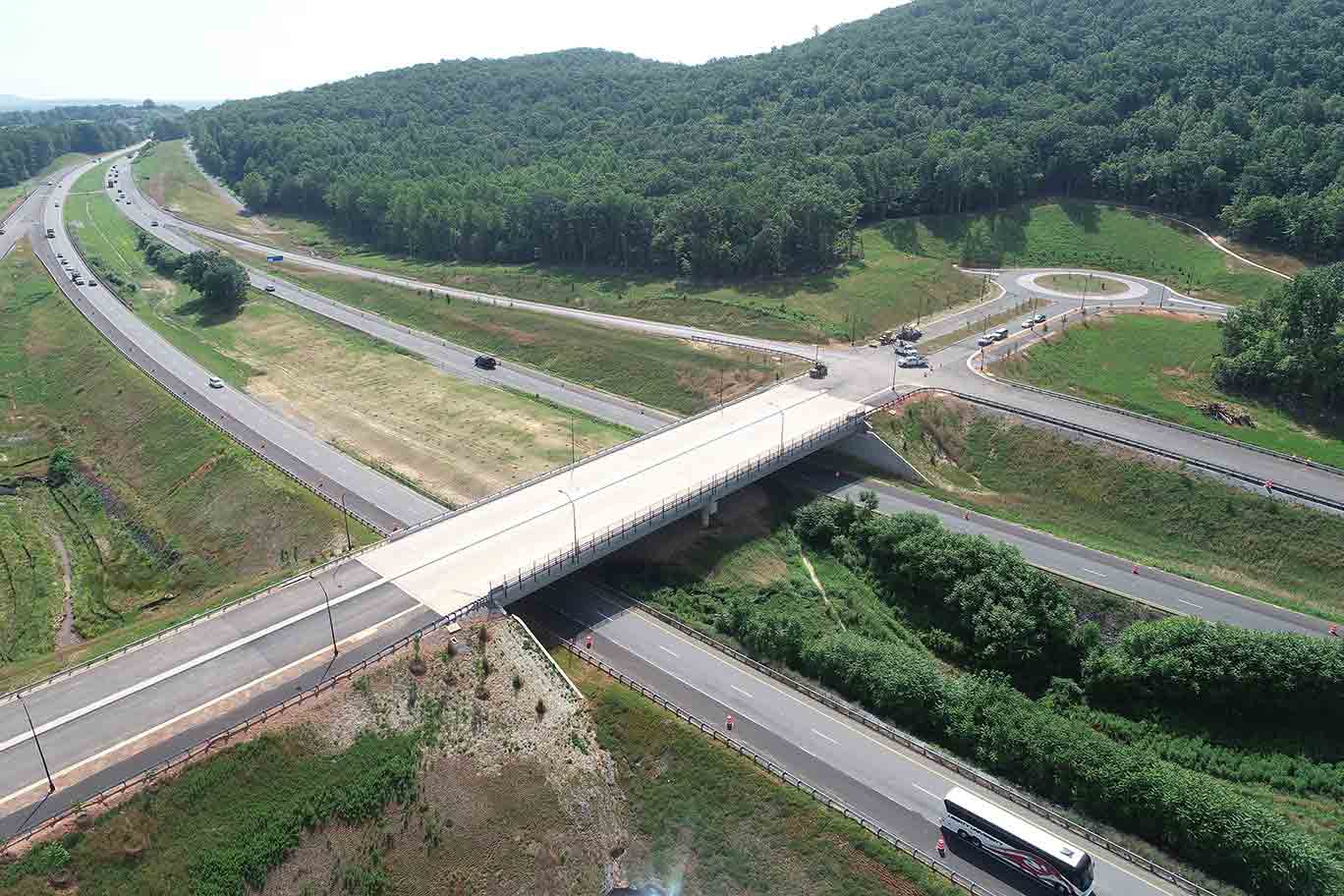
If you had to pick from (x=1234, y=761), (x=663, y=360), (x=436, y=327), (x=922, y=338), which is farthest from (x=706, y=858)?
(x=436, y=327)

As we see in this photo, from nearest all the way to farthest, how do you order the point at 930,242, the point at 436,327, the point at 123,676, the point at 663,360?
the point at 123,676
the point at 663,360
the point at 436,327
the point at 930,242

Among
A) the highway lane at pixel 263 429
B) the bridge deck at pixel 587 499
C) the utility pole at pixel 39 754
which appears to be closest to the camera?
the utility pole at pixel 39 754

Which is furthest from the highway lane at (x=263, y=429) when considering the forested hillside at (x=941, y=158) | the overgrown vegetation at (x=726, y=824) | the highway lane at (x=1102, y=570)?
the forested hillside at (x=941, y=158)

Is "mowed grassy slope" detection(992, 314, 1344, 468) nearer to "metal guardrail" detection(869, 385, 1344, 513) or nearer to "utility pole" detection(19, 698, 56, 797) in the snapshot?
"metal guardrail" detection(869, 385, 1344, 513)

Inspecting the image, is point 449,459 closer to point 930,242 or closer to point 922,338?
point 922,338

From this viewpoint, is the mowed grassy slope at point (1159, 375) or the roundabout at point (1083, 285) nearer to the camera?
the mowed grassy slope at point (1159, 375)

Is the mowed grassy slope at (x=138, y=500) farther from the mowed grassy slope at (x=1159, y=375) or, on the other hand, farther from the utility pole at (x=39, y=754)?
the mowed grassy slope at (x=1159, y=375)

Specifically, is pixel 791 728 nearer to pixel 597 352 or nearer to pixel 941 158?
pixel 597 352
